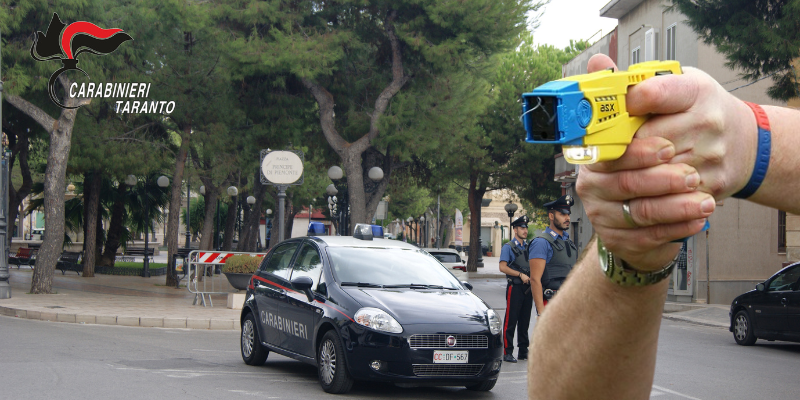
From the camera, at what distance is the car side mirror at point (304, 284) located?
28.7ft

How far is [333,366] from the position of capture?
322 inches

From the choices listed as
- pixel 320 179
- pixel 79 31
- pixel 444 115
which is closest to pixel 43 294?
pixel 79 31

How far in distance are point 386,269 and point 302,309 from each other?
1037mm

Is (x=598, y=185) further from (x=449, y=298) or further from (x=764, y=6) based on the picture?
(x=764, y=6)

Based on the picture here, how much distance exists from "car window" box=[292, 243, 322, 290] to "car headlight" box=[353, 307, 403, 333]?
107cm

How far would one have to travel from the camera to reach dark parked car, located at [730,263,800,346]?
13.2 metres

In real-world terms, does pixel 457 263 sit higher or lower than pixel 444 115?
lower

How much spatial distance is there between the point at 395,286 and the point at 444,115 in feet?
52.1

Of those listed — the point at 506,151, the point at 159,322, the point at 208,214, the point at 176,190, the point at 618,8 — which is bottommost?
the point at 159,322

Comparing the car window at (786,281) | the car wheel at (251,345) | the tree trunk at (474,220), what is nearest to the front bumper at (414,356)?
the car wheel at (251,345)

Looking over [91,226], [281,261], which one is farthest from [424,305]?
[91,226]

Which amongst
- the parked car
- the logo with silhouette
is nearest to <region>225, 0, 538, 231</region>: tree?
the parked car

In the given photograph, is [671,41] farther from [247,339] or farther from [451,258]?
[247,339]

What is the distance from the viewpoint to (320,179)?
47.3m
